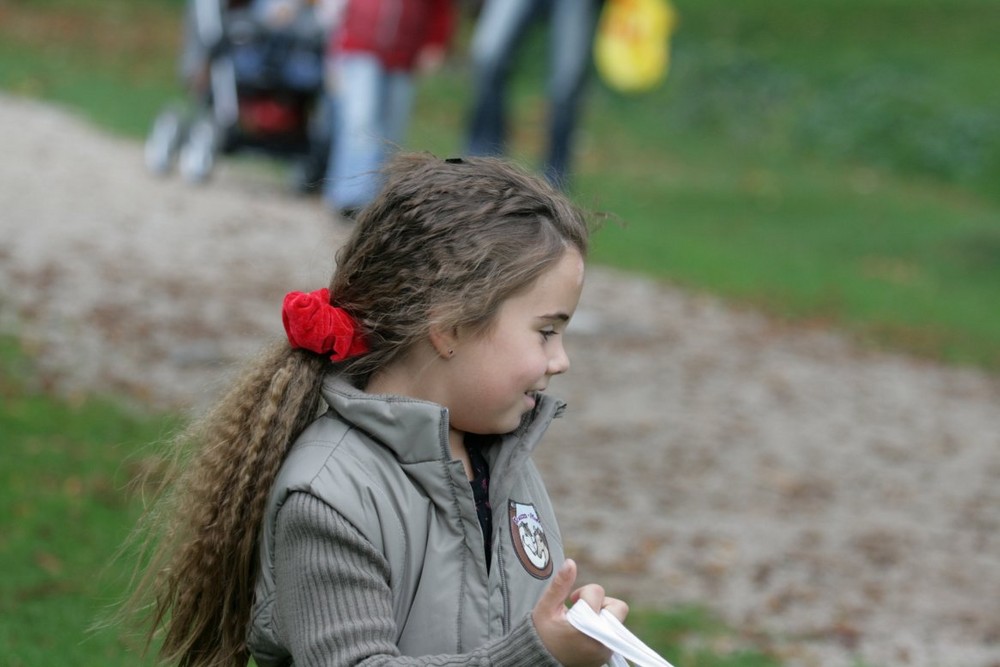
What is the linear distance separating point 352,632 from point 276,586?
0.51 ft

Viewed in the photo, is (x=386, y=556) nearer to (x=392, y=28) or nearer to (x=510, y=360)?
(x=510, y=360)

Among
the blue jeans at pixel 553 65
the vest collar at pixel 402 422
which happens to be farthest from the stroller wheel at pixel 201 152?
the vest collar at pixel 402 422

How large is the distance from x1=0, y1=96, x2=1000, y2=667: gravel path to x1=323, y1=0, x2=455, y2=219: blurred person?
0.61 m

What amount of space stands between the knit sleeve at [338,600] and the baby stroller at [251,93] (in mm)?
8334

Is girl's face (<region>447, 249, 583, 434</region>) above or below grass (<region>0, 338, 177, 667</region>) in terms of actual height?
above

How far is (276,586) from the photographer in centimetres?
210

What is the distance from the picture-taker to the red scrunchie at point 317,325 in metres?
2.18

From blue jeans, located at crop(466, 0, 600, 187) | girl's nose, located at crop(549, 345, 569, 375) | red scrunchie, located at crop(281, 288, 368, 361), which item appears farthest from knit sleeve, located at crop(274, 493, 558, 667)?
blue jeans, located at crop(466, 0, 600, 187)

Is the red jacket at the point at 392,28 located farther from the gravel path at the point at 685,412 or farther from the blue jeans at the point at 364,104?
the gravel path at the point at 685,412

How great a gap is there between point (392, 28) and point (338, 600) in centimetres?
693

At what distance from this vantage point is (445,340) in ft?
7.19

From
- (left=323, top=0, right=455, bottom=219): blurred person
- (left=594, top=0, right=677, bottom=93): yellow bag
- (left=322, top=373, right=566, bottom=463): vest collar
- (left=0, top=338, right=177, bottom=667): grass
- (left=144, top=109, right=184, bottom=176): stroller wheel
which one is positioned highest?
(left=322, top=373, right=566, bottom=463): vest collar

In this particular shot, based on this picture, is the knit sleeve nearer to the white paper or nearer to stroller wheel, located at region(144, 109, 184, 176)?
the white paper

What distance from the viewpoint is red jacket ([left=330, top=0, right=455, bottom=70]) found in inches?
339
